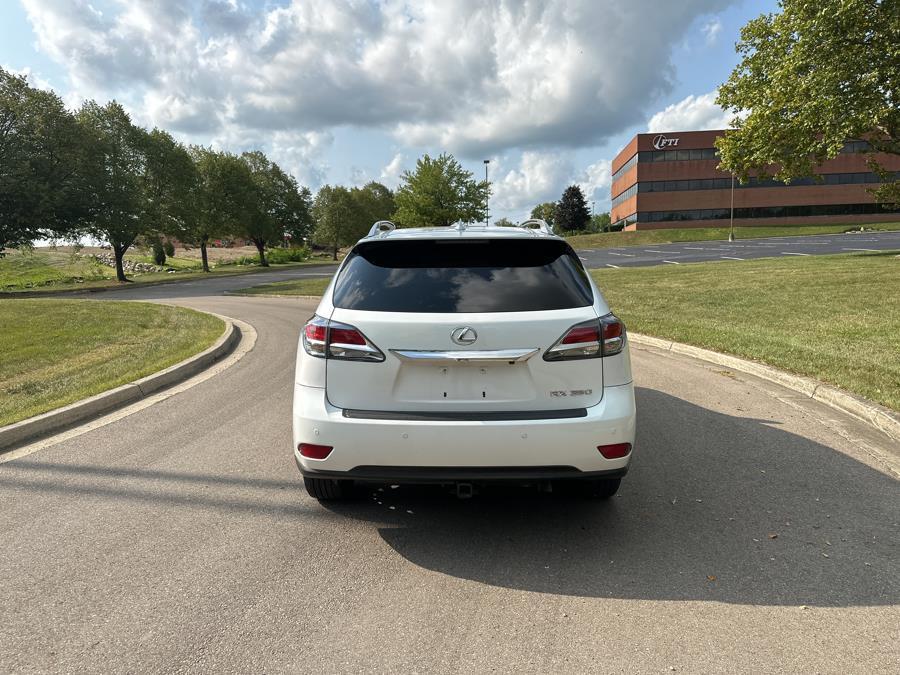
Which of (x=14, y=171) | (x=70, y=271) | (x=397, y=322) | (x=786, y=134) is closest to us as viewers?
(x=397, y=322)

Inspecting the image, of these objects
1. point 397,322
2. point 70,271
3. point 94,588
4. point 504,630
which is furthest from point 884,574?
point 70,271

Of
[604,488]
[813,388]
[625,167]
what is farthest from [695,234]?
[604,488]

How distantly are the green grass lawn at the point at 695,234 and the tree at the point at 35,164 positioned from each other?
44.1 meters

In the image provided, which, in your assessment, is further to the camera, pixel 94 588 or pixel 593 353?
pixel 593 353

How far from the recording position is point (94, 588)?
2.79 m

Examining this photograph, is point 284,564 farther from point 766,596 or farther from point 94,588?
point 766,596

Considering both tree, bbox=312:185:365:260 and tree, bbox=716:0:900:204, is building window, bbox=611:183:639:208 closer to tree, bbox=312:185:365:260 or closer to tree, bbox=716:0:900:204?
tree, bbox=312:185:365:260

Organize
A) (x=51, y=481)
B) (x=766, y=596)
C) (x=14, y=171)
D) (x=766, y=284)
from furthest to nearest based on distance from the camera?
(x=14, y=171), (x=766, y=284), (x=51, y=481), (x=766, y=596)

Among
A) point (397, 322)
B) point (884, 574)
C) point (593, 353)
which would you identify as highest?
point (397, 322)

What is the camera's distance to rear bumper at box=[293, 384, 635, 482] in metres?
2.87

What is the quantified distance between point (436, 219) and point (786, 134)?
89.4ft

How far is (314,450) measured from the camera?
3039 millimetres

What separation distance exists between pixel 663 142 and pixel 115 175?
62.3 m

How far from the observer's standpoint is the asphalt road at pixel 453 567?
7.61ft
